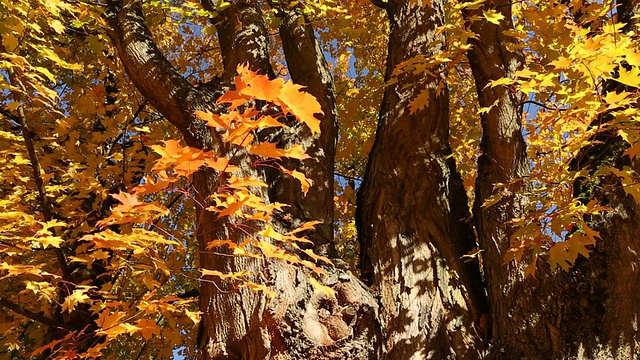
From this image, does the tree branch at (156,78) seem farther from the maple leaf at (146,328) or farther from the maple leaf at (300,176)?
the maple leaf at (146,328)

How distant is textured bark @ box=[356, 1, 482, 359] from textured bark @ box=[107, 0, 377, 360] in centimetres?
25

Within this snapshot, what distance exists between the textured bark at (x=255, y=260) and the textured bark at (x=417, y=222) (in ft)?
0.82

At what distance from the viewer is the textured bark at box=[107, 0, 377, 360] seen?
8.21 feet

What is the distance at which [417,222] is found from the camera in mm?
3209

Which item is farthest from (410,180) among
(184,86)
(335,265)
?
(184,86)

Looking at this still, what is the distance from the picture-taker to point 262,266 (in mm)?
2572

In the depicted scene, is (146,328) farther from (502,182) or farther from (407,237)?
(502,182)

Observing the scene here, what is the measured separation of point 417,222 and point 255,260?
1.19 meters

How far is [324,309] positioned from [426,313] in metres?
0.66

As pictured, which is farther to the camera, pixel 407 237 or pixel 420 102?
pixel 420 102

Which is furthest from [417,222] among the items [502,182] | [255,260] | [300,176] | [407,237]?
[300,176]

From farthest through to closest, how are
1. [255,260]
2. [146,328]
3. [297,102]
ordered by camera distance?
[255,260] < [146,328] < [297,102]

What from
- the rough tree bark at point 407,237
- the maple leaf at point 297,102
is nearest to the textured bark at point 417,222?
the rough tree bark at point 407,237

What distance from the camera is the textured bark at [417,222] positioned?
2.85m
